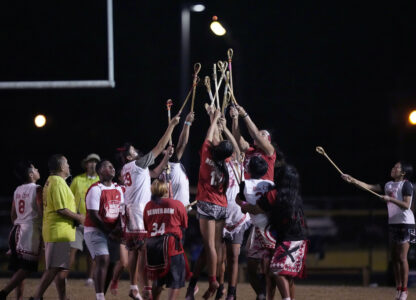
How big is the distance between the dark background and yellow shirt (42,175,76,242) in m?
14.1

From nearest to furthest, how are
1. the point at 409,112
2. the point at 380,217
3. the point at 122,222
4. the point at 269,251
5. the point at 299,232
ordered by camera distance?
the point at 299,232, the point at 269,251, the point at 122,222, the point at 409,112, the point at 380,217

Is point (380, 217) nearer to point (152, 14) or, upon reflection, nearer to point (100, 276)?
point (152, 14)

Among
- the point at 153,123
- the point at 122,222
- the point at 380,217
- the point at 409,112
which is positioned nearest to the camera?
the point at 122,222

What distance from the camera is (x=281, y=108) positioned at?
126 ft

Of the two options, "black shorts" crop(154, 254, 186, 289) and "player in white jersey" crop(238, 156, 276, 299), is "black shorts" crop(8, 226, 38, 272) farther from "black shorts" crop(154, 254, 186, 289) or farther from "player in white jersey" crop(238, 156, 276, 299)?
"player in white jersey" crop(238, 156, 276, 299)

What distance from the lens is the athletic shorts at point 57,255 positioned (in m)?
10.4

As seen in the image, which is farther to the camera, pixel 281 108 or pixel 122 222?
pixel 281 108

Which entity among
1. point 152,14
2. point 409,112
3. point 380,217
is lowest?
point 380,217

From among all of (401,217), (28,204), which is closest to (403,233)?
(401,217)

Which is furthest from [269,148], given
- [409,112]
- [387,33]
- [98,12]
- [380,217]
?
[387,33]

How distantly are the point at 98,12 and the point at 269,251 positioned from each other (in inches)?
323

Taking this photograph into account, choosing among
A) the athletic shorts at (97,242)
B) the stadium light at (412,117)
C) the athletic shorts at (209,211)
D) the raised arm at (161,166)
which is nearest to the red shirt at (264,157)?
the athletic shorts at (209,211)

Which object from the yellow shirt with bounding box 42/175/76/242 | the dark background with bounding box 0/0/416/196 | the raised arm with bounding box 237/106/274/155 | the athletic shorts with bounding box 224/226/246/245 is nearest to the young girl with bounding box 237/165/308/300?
the raised arm with bounding box 237/106/274/155

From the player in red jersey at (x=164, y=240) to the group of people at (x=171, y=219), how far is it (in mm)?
11
